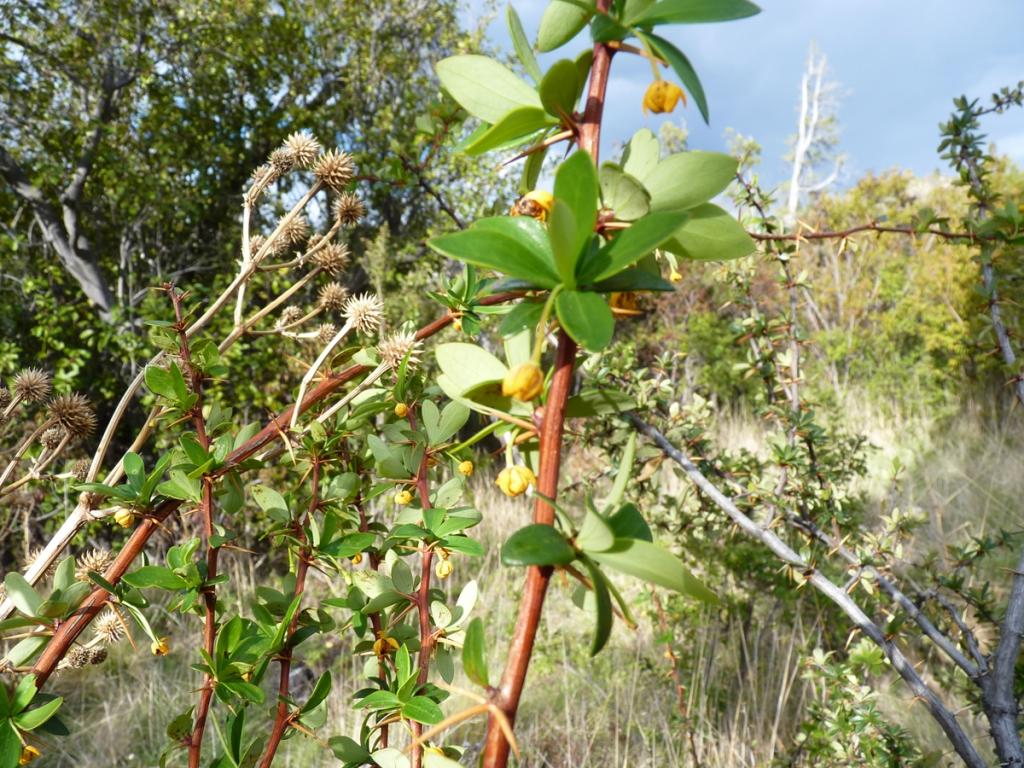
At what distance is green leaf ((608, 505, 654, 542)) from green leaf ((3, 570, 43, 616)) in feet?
1.32

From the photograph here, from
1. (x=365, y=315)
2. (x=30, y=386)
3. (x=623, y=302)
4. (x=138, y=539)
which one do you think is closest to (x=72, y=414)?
(x=30, y=386)

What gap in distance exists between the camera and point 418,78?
15.0 ft

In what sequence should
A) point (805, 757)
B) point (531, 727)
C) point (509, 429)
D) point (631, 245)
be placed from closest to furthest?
point (631, 245)
point (509, 429)
point (805, 757)
point (531, 727)

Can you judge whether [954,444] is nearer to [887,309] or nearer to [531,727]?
[887,309]

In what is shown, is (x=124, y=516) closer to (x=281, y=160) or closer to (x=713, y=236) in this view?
(x=281, y=160)

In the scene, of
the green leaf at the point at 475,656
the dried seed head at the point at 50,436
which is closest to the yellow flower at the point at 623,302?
the green leaf at the point at 475,656

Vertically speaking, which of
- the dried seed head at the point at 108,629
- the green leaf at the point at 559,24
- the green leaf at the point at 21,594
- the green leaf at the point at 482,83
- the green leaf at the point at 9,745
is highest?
the green leaf at the point at 559,24

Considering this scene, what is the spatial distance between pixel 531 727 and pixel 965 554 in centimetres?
112

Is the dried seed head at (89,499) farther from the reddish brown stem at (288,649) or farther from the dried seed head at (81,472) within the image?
the reddish brown stem at (288,649)

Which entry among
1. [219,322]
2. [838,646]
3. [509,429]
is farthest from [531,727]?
[219,322]

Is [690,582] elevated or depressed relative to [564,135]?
depressed

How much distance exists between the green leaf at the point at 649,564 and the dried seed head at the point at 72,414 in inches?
19.8

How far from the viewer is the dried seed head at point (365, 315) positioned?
52 cm

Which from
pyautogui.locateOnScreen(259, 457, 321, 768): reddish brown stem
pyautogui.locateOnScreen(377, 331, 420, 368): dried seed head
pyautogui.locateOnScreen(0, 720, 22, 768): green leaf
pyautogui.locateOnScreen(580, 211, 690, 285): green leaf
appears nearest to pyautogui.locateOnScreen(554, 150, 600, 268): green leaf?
pyautogui.locateOnScreen(580, 211, 690, 285): green leaf
